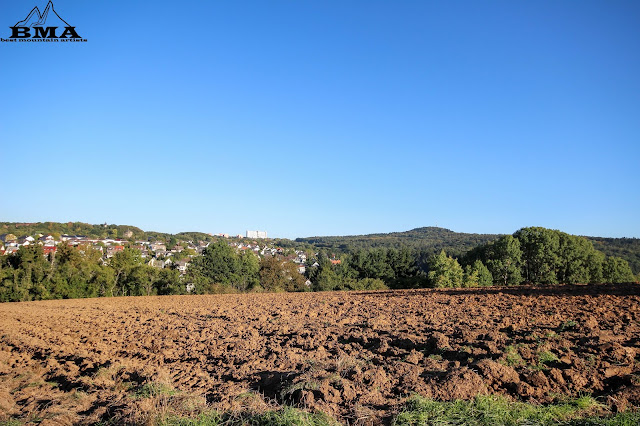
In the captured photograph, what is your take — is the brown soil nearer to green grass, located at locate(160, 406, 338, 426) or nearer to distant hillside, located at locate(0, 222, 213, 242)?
green grass, located at locate(160, 406, 338, 426)

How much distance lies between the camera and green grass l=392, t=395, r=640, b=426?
4.09 m

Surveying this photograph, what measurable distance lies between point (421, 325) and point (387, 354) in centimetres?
307

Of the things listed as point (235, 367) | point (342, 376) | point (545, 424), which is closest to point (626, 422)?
point (545, 424)

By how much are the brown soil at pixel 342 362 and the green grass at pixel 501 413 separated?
291 millimetres

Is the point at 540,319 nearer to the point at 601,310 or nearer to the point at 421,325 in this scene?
the point at 601,310

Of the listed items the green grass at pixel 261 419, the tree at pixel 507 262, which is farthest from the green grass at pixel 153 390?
the tree at pixel 507 262

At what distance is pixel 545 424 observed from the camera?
13.3 ft

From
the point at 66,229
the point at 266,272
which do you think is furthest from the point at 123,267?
the point at 66,229

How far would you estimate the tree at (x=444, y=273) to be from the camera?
4672 centimetres

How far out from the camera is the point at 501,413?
4.36 metres

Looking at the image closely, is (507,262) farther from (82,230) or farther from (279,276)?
(82,230)

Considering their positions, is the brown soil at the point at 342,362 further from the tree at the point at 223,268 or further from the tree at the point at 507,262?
the tree at the point at 223,268

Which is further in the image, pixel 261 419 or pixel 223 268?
pixel 223 268

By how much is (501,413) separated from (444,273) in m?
46.0
